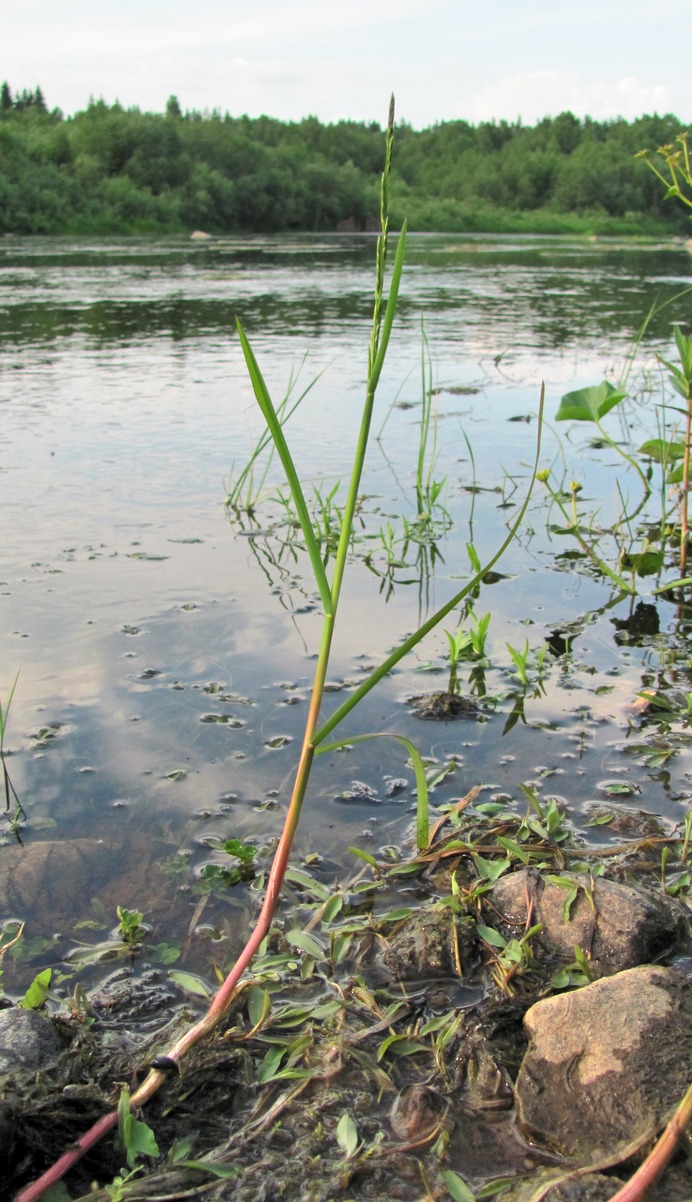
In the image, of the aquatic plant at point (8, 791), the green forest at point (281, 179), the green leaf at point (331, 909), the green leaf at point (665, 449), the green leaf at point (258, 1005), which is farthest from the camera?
the green forest at point (281, 179)

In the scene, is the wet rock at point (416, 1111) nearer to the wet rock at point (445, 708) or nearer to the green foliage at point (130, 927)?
the green foliage at point (130, 927)

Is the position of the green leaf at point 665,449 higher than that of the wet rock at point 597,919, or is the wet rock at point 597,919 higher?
the green leaf at point 665,449

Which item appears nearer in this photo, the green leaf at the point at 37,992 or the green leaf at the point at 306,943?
the green leaf at the point at 37,992

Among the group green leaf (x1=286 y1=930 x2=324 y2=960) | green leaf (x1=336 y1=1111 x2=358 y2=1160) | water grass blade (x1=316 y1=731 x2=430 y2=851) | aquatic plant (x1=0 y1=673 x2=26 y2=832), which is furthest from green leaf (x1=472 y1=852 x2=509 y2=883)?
aquatic plant (x1=0 y1=673 x2=26 y2=832)

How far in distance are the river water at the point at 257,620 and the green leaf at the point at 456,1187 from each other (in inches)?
29.6

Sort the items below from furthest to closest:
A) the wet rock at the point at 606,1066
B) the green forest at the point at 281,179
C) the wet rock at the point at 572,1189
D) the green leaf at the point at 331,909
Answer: the green forest at the point at 281,179 < the green leaf at the point at 331,909 < the wet rock at the point at 606,1066 < the wet rock at the point at 572,1189

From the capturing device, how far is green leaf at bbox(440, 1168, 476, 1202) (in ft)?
4.52

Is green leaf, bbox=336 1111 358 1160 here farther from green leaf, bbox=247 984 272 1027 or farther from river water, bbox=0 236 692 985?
river water, bbox=0 236 692 985

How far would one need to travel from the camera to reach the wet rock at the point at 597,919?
1.84m

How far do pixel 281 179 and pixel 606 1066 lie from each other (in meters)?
62.8

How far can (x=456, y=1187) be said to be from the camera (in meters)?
1.40

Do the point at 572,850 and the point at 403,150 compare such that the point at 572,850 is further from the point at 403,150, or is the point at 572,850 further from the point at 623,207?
the point at 403,150

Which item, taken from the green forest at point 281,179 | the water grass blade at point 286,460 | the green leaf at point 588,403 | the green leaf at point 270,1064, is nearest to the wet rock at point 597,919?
the green leaf at point 270,1064

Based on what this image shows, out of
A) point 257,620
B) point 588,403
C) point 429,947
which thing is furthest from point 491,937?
point 588,403
